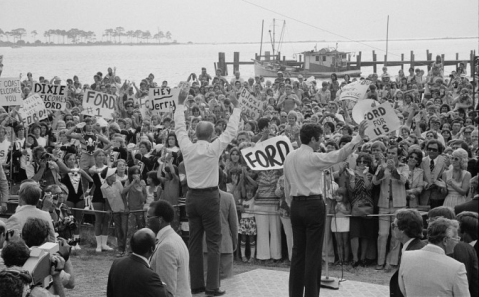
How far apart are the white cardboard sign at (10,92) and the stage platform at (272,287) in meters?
9.21

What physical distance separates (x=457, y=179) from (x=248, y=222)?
353 cm

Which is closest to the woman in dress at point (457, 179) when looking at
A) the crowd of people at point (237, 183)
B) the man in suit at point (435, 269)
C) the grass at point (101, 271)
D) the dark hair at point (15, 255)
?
the crowd of people at point (237, 183)

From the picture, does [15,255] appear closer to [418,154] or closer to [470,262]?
[470,262]

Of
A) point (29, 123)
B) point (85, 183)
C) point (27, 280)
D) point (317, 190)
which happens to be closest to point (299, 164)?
point (317, 190)

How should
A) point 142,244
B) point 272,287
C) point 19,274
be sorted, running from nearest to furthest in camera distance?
1. point 19,274
2. point 142,244
3. point 272,287

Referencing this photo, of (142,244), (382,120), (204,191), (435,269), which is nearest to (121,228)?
(204,191)

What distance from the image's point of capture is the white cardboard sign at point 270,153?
1125cm

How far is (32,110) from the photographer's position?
1788 centimetres

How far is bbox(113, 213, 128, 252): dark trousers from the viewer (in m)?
14.3

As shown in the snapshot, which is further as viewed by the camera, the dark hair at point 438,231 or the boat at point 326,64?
the boat at point 326,64

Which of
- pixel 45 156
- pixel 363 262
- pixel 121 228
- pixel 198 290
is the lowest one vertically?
pixel 363 262

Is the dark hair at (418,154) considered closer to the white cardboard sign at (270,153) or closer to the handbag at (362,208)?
the handbag at (362,208)

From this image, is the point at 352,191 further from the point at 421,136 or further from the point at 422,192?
the point at 421,136

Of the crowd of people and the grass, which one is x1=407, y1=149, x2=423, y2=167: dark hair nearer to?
the crowd of people
